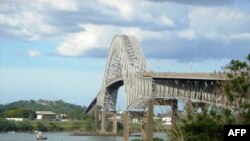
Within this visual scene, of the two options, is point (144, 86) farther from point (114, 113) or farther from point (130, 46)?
point (114, 113)

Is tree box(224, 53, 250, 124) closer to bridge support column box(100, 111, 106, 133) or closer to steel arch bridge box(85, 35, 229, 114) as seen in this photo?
steel arch bridge box(85, 35, 229, 114)

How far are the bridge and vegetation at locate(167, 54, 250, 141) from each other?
717 mm

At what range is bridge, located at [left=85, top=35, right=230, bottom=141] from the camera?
186ft

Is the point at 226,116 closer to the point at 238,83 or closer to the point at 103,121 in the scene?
the point at 238,83

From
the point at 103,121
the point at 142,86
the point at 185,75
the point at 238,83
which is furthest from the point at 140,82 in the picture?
the point at 238,83

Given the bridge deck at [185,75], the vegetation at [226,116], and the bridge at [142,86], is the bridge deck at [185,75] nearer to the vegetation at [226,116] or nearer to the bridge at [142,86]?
the bridge at [142,86]

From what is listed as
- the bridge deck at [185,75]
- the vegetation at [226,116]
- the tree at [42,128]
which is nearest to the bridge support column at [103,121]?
the tree at [42,128]

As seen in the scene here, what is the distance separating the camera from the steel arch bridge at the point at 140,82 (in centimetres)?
6619

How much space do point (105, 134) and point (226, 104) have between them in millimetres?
103765

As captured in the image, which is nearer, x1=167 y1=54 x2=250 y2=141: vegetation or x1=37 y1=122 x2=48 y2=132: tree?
x1=167 y1=54 x2=250 y2=141: vegetation

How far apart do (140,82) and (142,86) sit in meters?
1.89

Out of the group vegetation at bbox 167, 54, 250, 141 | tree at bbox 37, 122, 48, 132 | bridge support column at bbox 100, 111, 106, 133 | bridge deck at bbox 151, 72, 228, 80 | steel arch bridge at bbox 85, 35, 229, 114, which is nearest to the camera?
vegetation at bbox 167, 54, 250, 141

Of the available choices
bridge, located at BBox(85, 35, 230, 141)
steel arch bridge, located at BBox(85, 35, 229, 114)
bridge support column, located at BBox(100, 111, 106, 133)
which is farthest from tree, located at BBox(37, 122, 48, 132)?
bridge support column, located at BBox(100, 111, 106, 133)

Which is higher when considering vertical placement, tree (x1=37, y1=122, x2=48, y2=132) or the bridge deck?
the bridge deck
